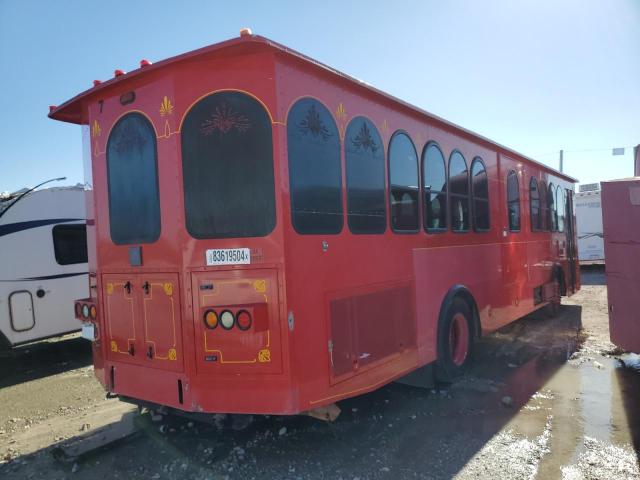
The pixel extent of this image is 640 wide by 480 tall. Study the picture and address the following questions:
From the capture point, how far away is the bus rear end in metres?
3.22

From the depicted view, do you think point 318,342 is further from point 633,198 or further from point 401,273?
point 633,198

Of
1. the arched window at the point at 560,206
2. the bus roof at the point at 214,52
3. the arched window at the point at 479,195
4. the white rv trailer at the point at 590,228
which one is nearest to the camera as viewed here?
the bus roof at the point at 214,52

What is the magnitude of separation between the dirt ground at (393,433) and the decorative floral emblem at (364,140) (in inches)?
95.5

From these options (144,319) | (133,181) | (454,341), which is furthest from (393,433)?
(133,181)

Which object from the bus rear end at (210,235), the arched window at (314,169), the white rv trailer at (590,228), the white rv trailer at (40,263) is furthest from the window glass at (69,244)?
the white rv trailer at (590,228)

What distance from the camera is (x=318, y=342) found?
3412mm

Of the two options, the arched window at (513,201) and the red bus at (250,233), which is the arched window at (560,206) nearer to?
the arched window at (513,201)

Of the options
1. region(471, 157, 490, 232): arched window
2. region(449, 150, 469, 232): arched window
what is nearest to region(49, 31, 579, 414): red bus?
region(449, 150, 469, 232): arched window

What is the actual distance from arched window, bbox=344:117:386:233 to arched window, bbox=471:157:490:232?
227 centimetres

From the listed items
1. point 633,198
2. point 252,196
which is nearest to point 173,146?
point 252,196

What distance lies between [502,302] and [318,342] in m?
4.15

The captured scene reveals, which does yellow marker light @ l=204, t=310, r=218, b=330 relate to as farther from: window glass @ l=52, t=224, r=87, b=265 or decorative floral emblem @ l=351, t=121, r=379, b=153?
window glass @ l=52, t=224, r=87, b=265

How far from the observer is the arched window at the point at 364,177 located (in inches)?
151

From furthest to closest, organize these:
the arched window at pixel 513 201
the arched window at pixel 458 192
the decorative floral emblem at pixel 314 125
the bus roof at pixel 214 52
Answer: the arched window at pixel 513 201
the arched window at pixel 458 192
the decorative floral emblem at pixel 314 125
the bus roof at pixel 214 52
